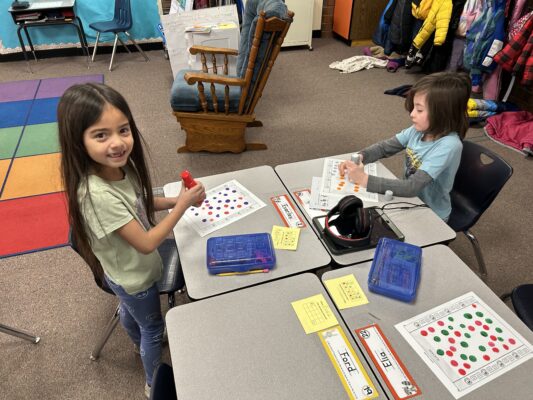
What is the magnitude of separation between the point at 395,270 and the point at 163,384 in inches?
25.9

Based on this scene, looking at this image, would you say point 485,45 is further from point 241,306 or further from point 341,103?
point 241,306

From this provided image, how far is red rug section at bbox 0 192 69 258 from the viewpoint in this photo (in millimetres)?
2059

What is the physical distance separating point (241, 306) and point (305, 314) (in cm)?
17

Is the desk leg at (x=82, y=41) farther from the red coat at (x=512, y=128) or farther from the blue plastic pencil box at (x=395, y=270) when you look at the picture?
the blue plastic pencil box at (x=395, y=270)

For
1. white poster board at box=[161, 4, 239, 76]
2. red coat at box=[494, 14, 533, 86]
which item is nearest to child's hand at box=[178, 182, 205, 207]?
white poster board at box=[161, 4, 239, 76]

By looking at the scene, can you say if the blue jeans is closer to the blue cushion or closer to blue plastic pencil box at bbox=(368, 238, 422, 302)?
blue plastic pencil box at bbox=(368, 238, 422, 302)

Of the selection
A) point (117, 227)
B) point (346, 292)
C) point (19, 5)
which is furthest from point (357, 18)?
point (117, 227)

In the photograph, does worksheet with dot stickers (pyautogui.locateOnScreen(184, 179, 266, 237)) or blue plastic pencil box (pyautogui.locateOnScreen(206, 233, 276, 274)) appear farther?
worksheet with dot stickers (pyautogui.locateOnScreen(184, 179, 266, 237))

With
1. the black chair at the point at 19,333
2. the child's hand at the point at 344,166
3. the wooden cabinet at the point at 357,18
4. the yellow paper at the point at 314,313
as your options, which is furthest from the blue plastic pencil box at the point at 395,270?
the wooden cabinet at the point at 357,18

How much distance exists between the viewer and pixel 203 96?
2.44m

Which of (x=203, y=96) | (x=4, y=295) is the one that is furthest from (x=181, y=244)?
(x=203, y=96)

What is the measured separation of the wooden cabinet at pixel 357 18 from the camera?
456 cm

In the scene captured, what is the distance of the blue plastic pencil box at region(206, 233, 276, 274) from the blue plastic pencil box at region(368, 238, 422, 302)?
293 mm

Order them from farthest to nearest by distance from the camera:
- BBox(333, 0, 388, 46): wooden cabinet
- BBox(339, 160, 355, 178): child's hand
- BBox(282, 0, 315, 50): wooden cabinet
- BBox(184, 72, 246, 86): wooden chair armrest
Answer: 1. BBox(333, 0, 388, 46): wooden cabinet
2. BBox(282, 0, 315, 50): wooden cabinet
3. BBox(184, 72, 246, 86): wooden chair armrest
4. BBox(339, 160, 355, 178): child's hand
